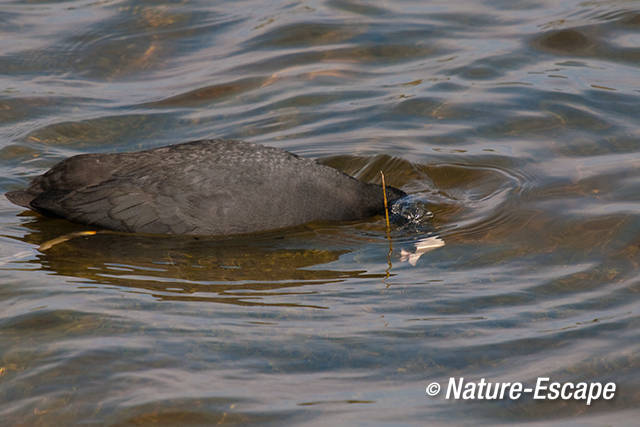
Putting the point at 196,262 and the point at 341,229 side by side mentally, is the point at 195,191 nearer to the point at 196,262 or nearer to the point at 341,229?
the point at 196,262

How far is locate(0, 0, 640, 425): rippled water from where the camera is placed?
4.26 meters

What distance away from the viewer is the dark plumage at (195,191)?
5.97 m

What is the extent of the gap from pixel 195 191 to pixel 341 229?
1045 millimetres

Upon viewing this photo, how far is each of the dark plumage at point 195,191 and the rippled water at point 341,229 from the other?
0.15 m

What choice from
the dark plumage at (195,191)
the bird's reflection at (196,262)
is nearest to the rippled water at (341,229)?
the bird's reflection at (196,262)

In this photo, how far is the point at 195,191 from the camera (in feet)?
19.5

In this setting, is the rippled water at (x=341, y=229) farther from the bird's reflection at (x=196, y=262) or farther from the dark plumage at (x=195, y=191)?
the dark plumage at (x=195, y=191)

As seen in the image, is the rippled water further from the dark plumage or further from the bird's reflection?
the dark plumage

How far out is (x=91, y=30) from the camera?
10461mm

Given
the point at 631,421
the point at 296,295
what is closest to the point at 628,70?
the point at 296,295

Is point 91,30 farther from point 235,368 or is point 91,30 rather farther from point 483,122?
point 235,368

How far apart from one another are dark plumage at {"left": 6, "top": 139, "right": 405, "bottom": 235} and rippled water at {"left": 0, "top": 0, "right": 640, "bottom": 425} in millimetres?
149

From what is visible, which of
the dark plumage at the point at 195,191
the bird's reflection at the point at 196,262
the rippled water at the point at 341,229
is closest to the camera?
the rippled water at the point at 341,229

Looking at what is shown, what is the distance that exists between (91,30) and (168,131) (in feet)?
9.59
